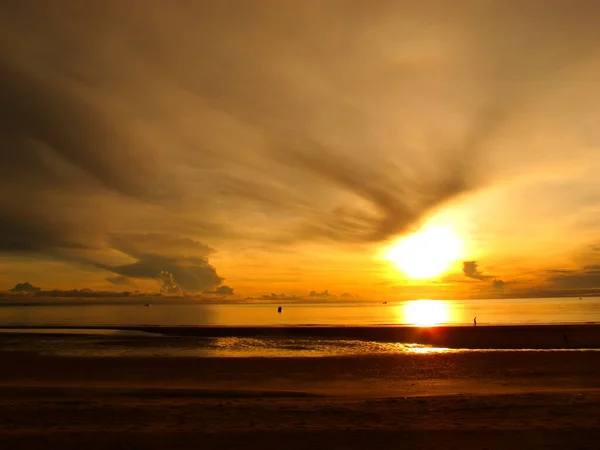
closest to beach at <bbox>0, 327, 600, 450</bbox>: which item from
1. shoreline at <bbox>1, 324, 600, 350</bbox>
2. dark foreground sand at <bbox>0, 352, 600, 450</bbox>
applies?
dark foreground sand at <bbox>0, 352, 600, 450</bbox>

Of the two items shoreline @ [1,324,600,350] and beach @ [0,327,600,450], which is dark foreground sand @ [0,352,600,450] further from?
shoreline @ [1,324,600,350]

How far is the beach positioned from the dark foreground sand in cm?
5

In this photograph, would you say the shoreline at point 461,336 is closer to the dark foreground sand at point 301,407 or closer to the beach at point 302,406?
the beach at point 302,406

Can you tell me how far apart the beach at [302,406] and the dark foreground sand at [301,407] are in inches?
1.9

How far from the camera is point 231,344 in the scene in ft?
153

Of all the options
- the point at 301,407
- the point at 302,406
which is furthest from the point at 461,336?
the point at 301,407

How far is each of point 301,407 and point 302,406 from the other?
21cm

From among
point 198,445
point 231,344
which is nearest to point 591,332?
point 231,344

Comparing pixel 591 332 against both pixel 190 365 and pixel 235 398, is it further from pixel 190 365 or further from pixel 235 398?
pixel 235 398

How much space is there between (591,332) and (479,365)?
34.0m

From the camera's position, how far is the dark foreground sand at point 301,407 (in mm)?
12664

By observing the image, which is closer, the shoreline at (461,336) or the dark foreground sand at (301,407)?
the dark foreground sand at (301,407)

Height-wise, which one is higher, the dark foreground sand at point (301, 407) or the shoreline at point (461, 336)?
the shoreline at point (461, 336)

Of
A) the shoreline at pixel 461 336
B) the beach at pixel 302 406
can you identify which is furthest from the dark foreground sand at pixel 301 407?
the shoreline at pixel 461 336
